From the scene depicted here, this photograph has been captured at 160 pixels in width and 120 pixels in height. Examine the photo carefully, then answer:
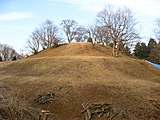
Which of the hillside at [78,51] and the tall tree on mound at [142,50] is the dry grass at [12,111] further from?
the tall tree on mound at [142,50]

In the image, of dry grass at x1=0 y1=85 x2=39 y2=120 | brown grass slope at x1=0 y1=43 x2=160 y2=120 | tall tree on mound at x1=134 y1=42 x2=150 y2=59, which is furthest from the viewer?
tall tree on mound at x1=134 y1=42 x2=150 y2=59

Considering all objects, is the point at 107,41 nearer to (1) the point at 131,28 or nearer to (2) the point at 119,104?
(1) the point at 131,28

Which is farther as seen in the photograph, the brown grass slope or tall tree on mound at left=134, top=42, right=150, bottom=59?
tall tree on mound at left=134, top=42, right=150, bottom=59

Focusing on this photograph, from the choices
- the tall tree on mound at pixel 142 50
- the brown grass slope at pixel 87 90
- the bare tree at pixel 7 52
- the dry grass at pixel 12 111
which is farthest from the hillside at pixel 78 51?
the dry grass at pixel 12 111

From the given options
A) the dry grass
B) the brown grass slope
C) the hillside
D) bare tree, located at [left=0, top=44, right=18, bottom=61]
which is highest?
the dry grass

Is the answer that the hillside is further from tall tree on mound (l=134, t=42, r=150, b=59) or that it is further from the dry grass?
the dry grass

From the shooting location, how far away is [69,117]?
9539mm

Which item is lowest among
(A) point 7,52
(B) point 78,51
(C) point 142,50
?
(A) point 7,52

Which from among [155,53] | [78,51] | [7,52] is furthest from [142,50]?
[7,52]

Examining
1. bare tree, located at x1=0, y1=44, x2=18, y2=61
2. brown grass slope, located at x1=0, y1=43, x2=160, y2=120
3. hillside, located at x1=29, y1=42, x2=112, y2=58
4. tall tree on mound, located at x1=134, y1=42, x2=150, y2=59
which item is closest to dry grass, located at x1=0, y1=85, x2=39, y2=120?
brown grass slope, located at x1=0, y1=43, x2=160, y2=120

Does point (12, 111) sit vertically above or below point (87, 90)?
above

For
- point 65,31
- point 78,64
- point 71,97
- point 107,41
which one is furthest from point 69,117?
point 65,31

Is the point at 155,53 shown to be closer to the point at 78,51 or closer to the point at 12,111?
the point at 78,51

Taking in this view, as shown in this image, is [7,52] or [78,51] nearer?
[78,51]
